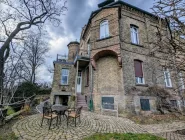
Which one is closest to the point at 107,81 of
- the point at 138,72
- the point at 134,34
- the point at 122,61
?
the point at 122,61

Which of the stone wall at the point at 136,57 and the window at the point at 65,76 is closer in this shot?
the stone wall at the point at 136,57

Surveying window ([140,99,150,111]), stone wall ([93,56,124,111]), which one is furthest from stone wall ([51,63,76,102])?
window ([140,99,150,111])

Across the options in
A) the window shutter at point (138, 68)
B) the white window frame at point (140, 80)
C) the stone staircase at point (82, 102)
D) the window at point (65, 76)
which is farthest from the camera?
the window at point (65, 76)

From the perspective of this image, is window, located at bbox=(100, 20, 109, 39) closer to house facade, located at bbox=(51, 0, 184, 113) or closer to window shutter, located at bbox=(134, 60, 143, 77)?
house facade, located at bbox=(51, 0, 184, 113)

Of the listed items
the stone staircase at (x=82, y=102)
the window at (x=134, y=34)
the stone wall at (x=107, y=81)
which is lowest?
the stone staircase at (x=82, y=102)

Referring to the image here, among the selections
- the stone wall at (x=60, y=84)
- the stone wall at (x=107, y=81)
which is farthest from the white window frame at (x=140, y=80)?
the stone wall at (x=60, y=84)

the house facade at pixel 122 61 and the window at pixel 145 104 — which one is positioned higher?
the house facade at pixel 122 61

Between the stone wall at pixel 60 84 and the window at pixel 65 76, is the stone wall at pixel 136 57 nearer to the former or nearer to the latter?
the stone wall at pixel 60 84


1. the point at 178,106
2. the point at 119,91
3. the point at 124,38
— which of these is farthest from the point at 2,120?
the point at 178,106

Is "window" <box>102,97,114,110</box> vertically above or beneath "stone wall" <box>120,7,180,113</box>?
beneath

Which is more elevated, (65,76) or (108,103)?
(65,76)

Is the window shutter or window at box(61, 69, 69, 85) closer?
the window shutter

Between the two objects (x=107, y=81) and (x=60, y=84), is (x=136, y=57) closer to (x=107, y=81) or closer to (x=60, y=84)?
(x=107, y=81)

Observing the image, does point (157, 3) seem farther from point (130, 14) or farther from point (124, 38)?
point (130, 14)
